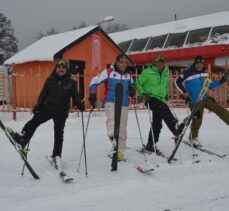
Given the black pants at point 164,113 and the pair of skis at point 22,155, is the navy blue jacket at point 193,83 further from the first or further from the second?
the pair of skis at point 22,155

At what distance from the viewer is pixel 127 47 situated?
2488 cm

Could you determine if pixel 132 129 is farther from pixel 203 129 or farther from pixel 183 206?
pixel 183 206

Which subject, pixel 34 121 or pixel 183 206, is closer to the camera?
pixel 183 206

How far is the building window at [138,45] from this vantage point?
78.0ft

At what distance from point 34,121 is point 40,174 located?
2.56 feet

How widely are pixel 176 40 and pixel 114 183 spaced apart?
62.3 feet

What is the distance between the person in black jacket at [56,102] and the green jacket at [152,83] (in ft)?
4.57

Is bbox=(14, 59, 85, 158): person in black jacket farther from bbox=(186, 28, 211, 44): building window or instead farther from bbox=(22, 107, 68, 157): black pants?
bbox=(186, 28, 211, 44): building window

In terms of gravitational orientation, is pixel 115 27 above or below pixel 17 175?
above

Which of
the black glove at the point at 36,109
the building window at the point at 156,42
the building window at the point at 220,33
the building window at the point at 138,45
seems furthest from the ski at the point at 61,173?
the building window at the point at 138,45

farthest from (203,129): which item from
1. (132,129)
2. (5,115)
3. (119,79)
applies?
(5,115)

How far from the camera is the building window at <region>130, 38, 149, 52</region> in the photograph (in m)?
23.8

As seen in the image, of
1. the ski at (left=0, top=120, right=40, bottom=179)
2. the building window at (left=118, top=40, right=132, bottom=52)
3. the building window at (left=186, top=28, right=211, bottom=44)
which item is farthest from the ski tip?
the building window at (left=118, top=40, right=132, bottom=52)

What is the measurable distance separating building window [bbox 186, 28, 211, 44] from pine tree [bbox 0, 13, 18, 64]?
26.8m
